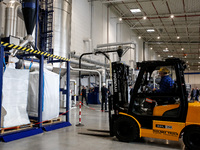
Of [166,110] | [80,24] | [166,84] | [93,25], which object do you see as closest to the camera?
[166,110]

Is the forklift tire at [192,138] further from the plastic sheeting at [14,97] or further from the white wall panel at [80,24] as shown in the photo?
the white wall panel at [80,24]

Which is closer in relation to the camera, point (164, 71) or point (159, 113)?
point (159, 113)

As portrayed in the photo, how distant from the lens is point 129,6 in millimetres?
20188

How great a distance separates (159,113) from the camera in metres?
5.39

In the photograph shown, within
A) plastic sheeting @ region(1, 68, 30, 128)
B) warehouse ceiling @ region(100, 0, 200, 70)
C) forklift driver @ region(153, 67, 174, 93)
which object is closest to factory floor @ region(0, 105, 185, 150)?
plastic sheeting @ region(1, 68, 30, 128)

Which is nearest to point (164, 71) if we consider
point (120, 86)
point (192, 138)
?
point (120, 86)

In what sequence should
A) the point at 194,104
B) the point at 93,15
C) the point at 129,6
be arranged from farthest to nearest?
the point at 129,6 → the point at 93,15 → the point at 194,104

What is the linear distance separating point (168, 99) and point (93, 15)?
1460 cm

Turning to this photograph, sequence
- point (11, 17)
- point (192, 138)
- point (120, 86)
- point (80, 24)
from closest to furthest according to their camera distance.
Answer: point (192, 138) < point (120, 86) < point (11, 17) < point (80, 24)

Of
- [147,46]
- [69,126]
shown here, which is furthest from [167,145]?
[147,46]

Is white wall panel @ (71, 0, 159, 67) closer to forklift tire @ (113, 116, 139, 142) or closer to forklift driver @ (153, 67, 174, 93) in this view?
forklift tire @ (113, 116, 139, 142)

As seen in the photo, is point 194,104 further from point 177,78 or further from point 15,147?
point 15,147

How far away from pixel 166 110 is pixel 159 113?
194 mm

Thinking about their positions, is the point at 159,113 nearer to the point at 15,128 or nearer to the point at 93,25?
the point at 15,128
